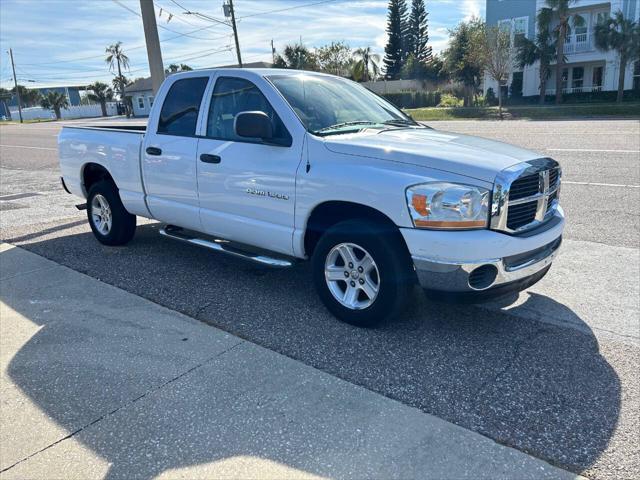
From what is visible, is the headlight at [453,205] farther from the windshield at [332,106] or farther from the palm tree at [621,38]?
the palm tree at [621,38]

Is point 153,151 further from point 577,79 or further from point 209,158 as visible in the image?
point 577,79

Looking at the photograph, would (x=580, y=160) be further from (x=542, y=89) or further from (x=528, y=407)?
(x=542, y=89)

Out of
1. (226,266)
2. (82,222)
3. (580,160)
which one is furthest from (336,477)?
(580,160)

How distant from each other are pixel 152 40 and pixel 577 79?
4234 centimetres

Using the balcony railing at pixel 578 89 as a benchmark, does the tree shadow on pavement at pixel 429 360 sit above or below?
below

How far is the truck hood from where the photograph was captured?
3.62m

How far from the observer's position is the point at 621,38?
118 ft

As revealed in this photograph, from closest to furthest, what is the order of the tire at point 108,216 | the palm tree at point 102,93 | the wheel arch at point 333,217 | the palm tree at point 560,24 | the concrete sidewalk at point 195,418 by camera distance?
the concrete sidewalk at point 195,418 < the wheel arch at point 333,217 < the tire at point 108,216 < the palm tree at point 560,24 < the palm tree at point 102,93

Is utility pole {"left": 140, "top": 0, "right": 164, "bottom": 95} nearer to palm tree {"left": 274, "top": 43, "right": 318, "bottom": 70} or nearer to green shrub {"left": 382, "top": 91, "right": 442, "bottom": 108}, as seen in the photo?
green shrub {"left": 382, "top": 91, "right": 442, "bottom": 108}

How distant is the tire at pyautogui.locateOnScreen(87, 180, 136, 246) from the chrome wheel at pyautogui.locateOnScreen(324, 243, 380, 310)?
3.25 metres

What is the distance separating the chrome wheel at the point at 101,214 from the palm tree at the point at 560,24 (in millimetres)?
39002

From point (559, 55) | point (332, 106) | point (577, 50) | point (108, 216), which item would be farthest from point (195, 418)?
point (577, 50)

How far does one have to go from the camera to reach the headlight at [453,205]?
3525 mm

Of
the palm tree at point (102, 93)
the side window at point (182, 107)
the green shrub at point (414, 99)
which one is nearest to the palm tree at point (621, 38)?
the green shrub at point (414, 99)
